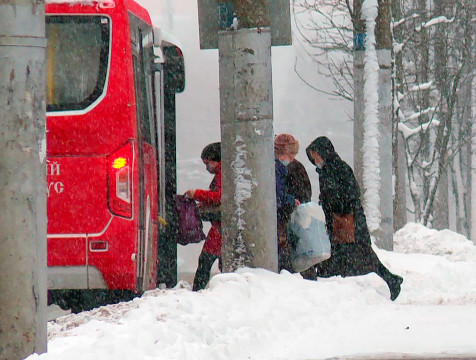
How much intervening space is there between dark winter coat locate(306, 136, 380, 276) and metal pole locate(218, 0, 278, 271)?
798mm

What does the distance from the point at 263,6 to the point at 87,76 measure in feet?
4.94

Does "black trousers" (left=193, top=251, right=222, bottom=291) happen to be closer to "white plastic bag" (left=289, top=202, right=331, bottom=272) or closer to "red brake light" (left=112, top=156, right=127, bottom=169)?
"white plastic bag" (left=289, top=202, right=331, bottom=272)

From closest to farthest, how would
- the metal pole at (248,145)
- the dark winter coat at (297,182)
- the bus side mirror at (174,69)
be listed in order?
the metal pole at (248,145)
the dark winter coat at (297,182)
the bus side mirror at (174,69)

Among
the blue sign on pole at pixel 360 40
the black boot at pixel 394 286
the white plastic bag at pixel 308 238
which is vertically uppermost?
the blue sign on pole at pixel 360 40

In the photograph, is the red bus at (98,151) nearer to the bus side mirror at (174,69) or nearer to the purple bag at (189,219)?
the purple bag at (189,219)

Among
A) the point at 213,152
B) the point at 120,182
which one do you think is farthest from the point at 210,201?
the point at 120,182

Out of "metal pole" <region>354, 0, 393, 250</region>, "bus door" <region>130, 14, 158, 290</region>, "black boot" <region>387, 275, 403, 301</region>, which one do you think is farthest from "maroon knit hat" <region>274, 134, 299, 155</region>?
"metal pole" <region>354, 0, 393, 250</region>

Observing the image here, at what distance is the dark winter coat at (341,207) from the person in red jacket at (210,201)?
81 centimetres

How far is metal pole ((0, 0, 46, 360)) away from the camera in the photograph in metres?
4.35

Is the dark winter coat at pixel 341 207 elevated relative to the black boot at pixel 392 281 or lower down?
elevated

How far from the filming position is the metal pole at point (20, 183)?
14.3 ft

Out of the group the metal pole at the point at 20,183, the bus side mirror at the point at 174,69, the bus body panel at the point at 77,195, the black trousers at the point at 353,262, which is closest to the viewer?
the metal pole at the point at 20,183

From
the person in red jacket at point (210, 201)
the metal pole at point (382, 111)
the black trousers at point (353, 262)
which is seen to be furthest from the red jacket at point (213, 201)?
the metal pole at point (382, 111)

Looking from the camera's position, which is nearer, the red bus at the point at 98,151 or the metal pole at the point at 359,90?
the red bus at the point at 98,151
